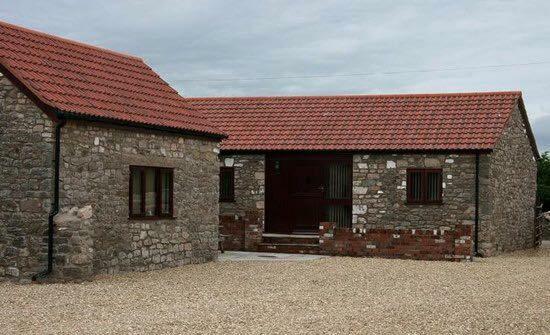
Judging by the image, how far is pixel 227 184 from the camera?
25.8 m

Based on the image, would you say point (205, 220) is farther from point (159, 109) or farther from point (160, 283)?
point (160, 283)

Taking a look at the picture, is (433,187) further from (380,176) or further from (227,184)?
(227,184)

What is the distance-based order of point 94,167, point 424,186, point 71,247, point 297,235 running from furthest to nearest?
1. point 297,235
2. point 424,186
3. point 94,167
4. point 71,247

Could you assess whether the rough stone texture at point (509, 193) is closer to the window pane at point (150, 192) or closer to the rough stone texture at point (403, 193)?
the rough stone texture at point (403, 193)

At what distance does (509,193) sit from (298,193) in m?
6.33

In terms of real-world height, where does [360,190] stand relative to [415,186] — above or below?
below

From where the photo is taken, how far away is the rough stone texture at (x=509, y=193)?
23172 millimetres

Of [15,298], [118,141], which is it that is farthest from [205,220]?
[15,298]

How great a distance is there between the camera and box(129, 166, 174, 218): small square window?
1739 centimetres

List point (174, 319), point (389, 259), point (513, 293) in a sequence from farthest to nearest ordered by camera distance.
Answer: point (389, 259), point (513, 293), point (174, 319)

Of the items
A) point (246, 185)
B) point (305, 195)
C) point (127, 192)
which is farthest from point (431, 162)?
point (127, 192)

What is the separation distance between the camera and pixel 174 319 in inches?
438

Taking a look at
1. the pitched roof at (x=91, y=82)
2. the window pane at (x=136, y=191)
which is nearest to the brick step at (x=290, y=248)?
the pitched roof at (x=91, y=82)

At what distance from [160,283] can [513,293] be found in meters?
6.18
